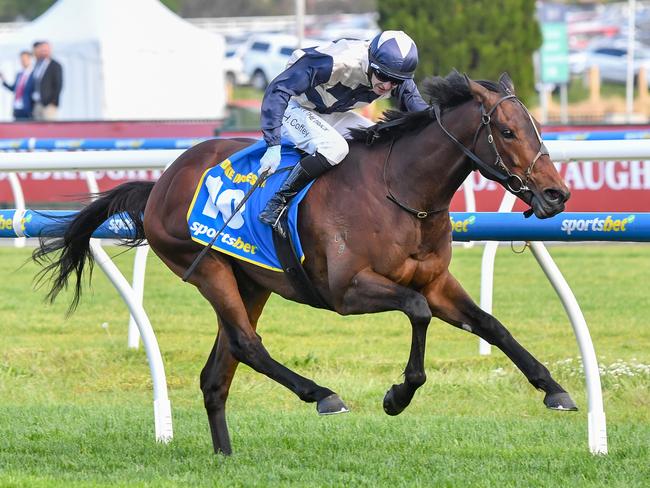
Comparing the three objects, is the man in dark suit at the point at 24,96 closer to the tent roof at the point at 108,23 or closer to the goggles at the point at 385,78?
the tent roof at the point at 108,23

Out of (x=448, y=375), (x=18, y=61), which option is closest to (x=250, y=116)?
(x=18, y=61)

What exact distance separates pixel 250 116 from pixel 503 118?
529 inches

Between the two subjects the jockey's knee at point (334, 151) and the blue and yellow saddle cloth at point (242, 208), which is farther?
the blue and yellow saddle cloth at point (242, 208)

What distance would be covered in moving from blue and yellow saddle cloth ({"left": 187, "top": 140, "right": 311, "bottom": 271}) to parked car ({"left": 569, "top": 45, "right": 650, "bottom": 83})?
108 ft

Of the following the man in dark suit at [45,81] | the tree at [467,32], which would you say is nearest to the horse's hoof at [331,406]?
the man in dark suit at [45,81]

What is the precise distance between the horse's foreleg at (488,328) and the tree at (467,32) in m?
18.1

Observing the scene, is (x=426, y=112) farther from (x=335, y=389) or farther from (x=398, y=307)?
(x=335, y=389)

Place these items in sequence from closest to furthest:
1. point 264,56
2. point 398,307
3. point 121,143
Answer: point 398,307
point 121,143
point 264,56

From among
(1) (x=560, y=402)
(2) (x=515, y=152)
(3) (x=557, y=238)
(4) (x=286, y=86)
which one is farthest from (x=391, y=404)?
(4) (x=286, y=86)

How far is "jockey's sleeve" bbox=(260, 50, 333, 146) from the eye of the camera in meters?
5.29

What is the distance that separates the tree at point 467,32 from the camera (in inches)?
906

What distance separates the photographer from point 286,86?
209 inches

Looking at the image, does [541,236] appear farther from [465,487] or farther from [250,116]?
[250,116]

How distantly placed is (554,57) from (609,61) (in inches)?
505
